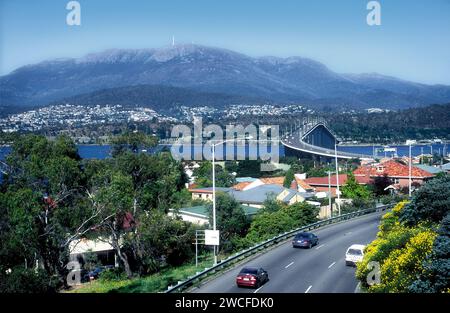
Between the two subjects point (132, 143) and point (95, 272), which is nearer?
point (95, 272)

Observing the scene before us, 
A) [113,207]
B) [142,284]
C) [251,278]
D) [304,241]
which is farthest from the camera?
[113,207]

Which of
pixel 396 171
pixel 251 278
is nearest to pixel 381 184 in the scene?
pixel 396 171

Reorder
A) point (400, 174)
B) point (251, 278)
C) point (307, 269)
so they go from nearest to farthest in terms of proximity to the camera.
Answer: point (251, 278), point (307, 269), point (400, 174)

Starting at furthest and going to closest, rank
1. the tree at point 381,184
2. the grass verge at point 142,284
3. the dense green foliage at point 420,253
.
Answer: the tree at point 381,184 < the grass verge at point 142,284 < the dense green foliage at point 420,253

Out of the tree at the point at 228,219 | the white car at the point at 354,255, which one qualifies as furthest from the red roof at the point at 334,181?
the white car at the point at 354,255

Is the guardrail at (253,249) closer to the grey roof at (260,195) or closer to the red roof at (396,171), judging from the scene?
the grey roof at (260,195)

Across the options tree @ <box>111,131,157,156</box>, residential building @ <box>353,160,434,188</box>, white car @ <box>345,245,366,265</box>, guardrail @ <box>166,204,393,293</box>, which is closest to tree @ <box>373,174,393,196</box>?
residential building @ <box>353,160,434,188</box>

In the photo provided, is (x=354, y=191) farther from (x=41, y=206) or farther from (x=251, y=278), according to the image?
(x=251, y=278)

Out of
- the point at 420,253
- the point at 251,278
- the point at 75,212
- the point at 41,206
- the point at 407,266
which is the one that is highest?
the point at 420,253

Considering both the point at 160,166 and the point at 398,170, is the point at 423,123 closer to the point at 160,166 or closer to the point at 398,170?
the point at 398,170
